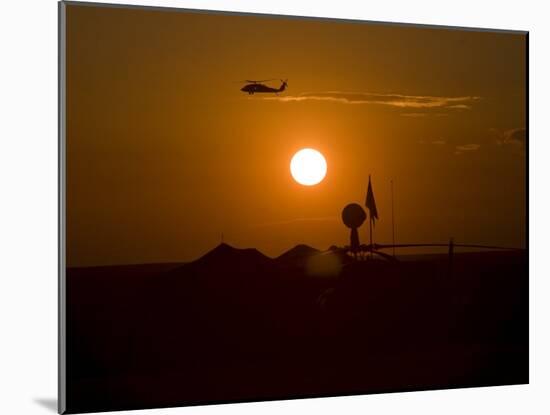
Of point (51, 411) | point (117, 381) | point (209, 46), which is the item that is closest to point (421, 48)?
point (209, 46)

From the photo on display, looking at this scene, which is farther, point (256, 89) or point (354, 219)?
point (354, 219)

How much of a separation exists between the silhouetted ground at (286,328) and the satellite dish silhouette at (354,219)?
6.0 inches

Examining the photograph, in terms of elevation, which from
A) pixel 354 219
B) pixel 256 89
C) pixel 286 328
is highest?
pixel 256 89

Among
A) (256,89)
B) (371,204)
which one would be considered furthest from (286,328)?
(256,89)

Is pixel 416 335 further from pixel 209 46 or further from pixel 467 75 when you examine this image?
pixel 209 46

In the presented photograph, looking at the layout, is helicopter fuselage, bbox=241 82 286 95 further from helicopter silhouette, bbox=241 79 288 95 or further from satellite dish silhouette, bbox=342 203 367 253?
satellite dish silhouette, bbox=342 203 367 253

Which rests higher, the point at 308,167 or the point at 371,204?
the point at 308,167

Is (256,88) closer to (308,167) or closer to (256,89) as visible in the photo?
(256,89)

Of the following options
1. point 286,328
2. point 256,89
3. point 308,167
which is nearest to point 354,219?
point 308,167

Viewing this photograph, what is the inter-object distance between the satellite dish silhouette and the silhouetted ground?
152mm

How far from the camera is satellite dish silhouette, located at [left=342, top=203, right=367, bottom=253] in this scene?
20.3 ft

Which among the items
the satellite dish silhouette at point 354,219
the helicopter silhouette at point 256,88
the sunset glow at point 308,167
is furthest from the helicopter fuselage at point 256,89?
the satellite dish silhouette at point 354,219

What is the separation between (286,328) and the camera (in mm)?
6074

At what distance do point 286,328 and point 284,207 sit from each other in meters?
0.75
